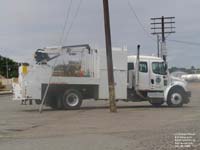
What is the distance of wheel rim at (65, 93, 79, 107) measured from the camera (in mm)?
27969

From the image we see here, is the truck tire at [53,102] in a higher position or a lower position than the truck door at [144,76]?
lower

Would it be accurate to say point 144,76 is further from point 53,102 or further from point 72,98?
point 53,102

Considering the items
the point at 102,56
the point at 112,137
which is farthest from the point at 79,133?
the point at 102,56

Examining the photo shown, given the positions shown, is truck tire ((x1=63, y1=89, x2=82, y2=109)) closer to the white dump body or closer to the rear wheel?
the white dump body

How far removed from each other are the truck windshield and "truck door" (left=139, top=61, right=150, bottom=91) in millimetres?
426

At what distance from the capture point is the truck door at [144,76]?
29.8 meters

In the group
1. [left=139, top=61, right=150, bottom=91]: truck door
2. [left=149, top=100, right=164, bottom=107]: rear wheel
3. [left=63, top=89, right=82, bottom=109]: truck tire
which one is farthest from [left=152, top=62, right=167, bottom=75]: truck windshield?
[left=63, top=89, right=82, bottom=109]: truck tire

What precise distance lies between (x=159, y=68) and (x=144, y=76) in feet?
3.46

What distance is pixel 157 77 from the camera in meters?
30.0

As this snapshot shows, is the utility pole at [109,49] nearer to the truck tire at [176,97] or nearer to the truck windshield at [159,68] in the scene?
the truck windshield at [159,68]

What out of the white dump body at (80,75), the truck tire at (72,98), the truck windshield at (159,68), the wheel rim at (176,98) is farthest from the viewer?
the truck windshield at (159,68)

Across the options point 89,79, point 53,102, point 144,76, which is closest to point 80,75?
point 89,79

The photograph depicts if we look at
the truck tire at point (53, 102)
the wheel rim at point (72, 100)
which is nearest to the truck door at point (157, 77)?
the wheel rim at point (72, 100)

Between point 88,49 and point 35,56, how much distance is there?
2997 millimetres
